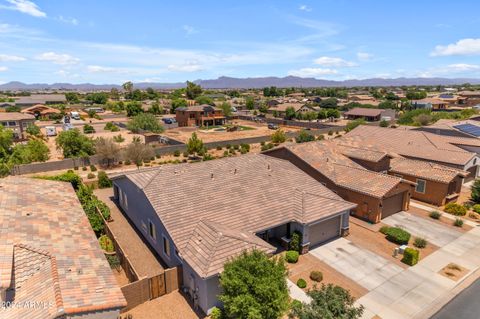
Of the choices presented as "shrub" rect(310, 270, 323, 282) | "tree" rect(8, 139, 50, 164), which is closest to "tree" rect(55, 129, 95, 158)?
"tree" rect(8, 139, 50, 164)

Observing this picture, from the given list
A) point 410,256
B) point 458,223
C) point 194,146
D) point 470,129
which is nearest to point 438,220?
point 458,223

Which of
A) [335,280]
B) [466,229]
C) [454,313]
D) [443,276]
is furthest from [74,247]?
[466,229]

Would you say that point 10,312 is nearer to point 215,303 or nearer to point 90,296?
point 90,296

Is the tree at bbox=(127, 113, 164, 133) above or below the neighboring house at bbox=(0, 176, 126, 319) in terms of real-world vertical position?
above

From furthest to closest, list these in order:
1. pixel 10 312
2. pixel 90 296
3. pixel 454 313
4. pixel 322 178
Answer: pixel 322 178
pixel 454 313
pixel 90 296
pixel 10 312

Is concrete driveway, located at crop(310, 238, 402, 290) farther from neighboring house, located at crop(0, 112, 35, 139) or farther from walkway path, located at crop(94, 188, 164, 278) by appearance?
neighboring house, located at crop(0, 112, 35, 139)

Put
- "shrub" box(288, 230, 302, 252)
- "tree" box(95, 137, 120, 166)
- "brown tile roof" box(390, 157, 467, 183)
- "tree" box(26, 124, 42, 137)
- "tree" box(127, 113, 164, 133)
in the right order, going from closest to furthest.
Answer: "shrub" box(288, 230, 302, 252), "brown tile roof" box(390, 157, 467, 183), "tree" box(95, 137, 120, 166), "tree" box(26, 124, 42, 137), "tree" box(127, 113, 164, 133)

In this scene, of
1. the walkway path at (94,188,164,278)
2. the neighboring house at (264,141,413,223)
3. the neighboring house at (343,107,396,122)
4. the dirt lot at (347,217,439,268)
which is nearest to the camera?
the walkway path at (94,188,164,278)
